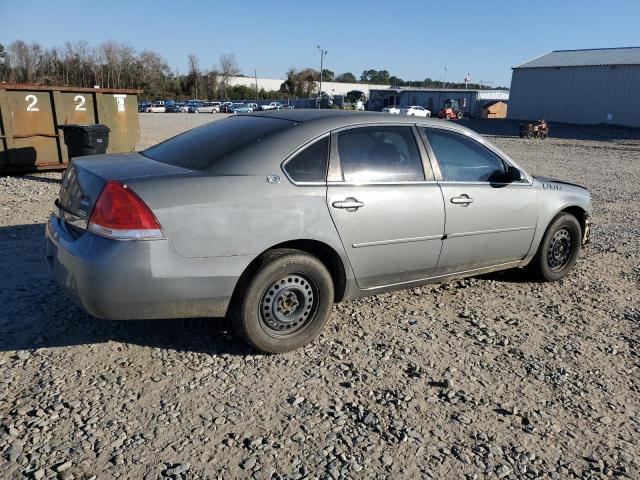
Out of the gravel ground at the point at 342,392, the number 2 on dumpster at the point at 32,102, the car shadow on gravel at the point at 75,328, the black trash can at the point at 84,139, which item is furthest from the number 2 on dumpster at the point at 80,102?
the car shadow on gravel at the point at 75,328

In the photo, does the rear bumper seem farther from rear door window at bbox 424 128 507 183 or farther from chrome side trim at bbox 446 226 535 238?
rear door window at bbox 424 128 507 183

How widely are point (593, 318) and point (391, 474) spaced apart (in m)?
2.83

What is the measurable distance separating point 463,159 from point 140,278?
282 centimetres

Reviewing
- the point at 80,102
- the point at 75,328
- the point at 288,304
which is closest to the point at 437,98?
the point at 80,102

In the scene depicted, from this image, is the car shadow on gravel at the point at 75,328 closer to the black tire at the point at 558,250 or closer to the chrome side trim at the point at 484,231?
the chrome side trim at the point at 484,231

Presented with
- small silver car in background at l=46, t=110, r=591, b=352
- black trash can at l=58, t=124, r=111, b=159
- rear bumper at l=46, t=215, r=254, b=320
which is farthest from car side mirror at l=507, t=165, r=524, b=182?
black trash can at l=58, t=124, r=111, b=159

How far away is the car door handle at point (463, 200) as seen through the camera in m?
4.17

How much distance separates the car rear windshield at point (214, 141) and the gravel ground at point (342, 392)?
1.28m

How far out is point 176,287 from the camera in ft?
10.1

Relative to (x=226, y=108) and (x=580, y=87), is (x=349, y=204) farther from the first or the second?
(x=226, y=108)

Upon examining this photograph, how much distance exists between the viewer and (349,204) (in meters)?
3.59

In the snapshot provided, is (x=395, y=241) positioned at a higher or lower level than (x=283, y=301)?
higher

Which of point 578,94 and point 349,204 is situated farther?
point 578,94

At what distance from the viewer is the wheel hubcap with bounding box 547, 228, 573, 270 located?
520 cm
